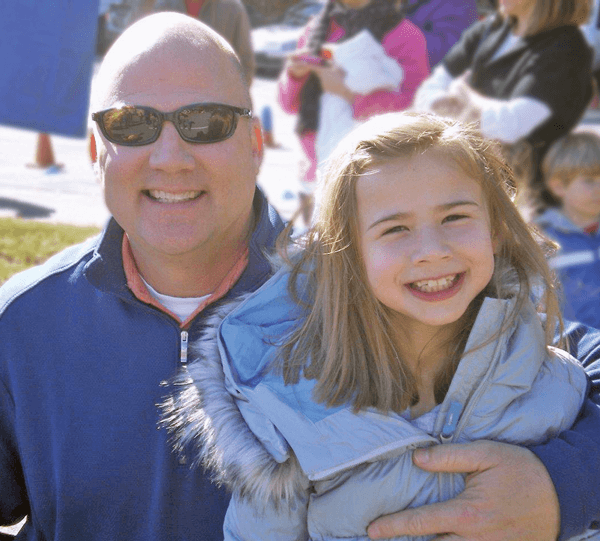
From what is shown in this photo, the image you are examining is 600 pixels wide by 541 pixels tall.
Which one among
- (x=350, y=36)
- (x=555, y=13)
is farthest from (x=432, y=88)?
(x=555, y=13)

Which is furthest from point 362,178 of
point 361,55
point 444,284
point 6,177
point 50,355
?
point 6,177

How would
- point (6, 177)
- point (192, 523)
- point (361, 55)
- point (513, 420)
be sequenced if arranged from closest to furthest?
point (513, 420) < point (192, 523) < point (361, 55) < point (6, 177)

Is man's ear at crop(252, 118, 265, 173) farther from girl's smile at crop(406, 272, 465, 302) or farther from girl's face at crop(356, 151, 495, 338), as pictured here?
girl's smile at crop(406, 272, 465, 302)

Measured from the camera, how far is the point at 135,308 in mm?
2039

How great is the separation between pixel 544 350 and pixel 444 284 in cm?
28

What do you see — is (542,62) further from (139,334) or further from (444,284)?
(139,334)

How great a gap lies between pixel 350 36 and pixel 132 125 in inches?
98.4

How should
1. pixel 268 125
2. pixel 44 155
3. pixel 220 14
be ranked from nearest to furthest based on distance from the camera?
1. pixel 220 14
2. pixel 44 155
3. pixel 268 125

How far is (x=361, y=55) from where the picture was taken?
4.07 m

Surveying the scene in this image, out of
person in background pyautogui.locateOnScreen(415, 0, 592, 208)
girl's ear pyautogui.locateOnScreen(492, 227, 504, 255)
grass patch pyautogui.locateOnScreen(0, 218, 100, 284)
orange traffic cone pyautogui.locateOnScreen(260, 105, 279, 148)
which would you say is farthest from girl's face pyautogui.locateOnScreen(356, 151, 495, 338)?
orange traffic cone pyautogui.locateOnScreen(260, 105, 279, 148)

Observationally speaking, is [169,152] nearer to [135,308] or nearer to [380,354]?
[135,308]

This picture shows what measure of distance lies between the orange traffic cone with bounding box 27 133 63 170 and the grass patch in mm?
2166

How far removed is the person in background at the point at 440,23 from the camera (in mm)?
5152

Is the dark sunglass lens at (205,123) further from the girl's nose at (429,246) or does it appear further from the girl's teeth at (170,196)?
the girl's nose at (429,246)
